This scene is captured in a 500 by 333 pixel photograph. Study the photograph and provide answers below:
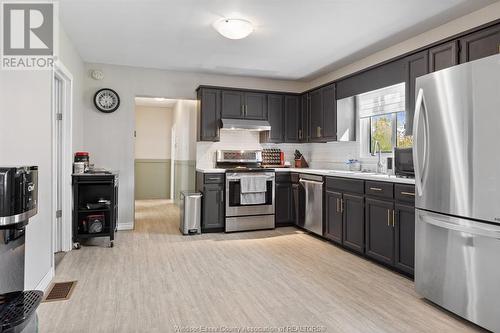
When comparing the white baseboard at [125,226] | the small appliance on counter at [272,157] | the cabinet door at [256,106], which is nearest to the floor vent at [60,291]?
the white baseboard at [125,226]

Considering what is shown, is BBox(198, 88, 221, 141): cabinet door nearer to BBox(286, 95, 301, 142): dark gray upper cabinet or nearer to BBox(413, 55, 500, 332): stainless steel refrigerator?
BBox(286, 95, 301, 142): dark gray upper cabinet

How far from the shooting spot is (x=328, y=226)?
14.0 feet

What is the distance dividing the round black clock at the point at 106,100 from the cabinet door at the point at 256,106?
2029 mm

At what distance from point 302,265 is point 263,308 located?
1.09 meters

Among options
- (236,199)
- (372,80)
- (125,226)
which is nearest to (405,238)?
(372,80)

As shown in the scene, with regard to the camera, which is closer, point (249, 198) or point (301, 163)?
point (249, 198)

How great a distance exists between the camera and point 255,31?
Answer: 3607 mm

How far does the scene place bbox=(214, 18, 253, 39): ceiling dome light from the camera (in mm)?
3277

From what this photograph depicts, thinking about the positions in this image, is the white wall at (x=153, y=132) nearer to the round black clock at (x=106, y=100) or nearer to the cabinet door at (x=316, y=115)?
the round black clock at (x=106, y=100)

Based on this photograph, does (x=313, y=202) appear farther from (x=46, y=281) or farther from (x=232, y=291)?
(x=46, y=281)

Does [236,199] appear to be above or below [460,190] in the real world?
below

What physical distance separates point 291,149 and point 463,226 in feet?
12.7

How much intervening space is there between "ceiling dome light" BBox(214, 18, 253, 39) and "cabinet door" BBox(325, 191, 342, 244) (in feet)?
7.23

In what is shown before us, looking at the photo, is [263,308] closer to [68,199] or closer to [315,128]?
[68,199]
